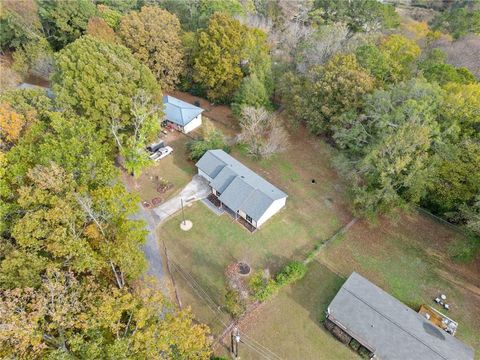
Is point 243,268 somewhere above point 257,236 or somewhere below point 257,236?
below

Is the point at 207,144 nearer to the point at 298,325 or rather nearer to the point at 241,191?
the point at 241,191

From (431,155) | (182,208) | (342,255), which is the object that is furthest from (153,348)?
(431,155)

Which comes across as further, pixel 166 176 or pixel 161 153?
pixel 161 153

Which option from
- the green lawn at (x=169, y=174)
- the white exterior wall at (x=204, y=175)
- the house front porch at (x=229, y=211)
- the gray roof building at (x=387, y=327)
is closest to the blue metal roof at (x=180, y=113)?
the green lawn at (x=169, y=174)

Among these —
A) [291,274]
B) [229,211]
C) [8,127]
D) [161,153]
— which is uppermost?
[8,127]

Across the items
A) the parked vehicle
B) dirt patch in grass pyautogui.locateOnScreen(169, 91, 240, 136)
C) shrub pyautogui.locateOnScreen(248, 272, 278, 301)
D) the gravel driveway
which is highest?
dirt patch in grass pyautogui.locateOnScreen(169, 91, 240, 136)

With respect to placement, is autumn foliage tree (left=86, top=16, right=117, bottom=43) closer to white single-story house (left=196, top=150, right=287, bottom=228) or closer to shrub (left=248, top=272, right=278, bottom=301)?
white single-story house (left=196, top=150, right=287, bottom=228)

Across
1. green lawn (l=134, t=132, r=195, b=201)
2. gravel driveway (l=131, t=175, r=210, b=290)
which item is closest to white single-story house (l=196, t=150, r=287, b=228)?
gravel driveway (l=131, t=175, r=210, b=290)

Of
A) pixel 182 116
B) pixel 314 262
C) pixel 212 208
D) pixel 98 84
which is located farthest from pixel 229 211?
pixel 98 84
